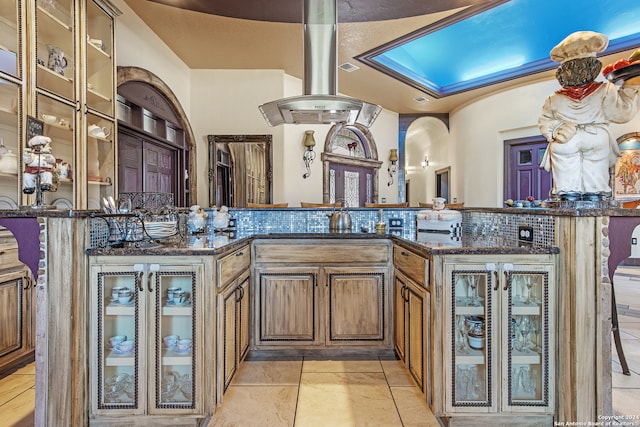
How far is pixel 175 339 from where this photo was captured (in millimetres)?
1644

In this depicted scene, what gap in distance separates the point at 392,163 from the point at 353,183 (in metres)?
1.09

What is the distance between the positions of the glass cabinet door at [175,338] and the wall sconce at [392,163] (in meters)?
6.09

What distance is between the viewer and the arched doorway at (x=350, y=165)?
6.05 metres

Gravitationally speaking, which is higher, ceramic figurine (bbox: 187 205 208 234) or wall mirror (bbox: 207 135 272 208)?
wall mirror (bbox: 207 135 272 208)

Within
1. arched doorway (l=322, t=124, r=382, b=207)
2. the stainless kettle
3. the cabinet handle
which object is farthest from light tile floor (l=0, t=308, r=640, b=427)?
arched doorway (l=322, t=124, r=382, b=207)

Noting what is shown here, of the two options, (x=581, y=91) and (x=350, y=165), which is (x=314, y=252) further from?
(x=350, y=165)

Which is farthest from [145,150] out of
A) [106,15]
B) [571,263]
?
[571,263]

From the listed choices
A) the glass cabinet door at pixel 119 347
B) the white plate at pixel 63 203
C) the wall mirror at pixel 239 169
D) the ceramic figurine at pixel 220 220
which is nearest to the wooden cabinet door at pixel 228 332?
the glass cabinet door at pixel 119 347

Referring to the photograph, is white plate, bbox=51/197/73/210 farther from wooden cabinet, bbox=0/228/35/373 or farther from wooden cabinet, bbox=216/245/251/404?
wooden cabinet, bbox=216/245/251/404

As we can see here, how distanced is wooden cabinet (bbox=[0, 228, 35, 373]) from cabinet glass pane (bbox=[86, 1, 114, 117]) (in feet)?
4.37

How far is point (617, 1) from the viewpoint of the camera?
3.83m

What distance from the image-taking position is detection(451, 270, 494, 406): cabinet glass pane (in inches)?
63.8

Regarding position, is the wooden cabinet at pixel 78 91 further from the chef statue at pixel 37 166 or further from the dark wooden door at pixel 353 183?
the dark wooden door at pixel 353 183

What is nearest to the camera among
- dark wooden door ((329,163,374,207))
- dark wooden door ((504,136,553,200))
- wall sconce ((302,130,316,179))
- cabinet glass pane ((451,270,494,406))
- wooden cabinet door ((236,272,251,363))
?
cabinet glass pane ((451,270,494,406))
